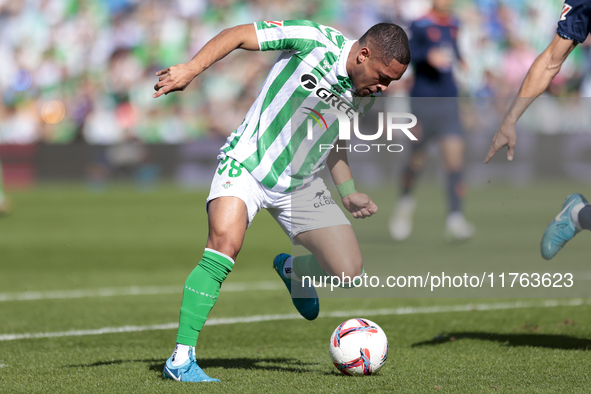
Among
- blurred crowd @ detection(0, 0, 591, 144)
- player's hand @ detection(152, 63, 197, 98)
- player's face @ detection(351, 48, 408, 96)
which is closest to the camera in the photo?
player's hand @ detection(152, 63, 197, 98)

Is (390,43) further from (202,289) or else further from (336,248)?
(202,289)

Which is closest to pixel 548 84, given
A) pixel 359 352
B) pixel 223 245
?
pixel 359 352

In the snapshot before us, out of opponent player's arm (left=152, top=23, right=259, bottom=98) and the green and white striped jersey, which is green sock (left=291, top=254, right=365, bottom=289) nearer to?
the green and white striped jersey

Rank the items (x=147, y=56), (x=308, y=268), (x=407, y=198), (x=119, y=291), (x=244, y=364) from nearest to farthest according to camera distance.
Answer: (x=244, y=364) < (x=308, y=268) < (x=119, y=291) < (x=407, y=198) < (x=147, y=56)

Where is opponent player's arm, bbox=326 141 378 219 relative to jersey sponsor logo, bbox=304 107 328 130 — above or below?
below

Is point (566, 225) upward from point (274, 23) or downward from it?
downward

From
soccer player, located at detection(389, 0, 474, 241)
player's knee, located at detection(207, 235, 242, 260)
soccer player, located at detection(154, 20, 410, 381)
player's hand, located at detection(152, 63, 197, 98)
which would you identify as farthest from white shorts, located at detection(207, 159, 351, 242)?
soccer player, located at detection(389, 0, 474, 241)

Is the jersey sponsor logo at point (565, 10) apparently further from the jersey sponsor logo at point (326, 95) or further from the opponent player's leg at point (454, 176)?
the opponent player's leg at point (454, 176)

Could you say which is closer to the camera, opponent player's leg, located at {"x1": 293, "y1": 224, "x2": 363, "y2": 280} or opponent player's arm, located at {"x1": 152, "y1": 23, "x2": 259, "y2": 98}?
opponent player's arm, located at {"x1": 152, "y1": 23, "x2": 259, "y2": 98}

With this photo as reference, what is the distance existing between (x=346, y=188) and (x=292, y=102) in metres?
0.68

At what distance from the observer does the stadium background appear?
16.6 metres

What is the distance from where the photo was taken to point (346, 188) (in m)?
4.56

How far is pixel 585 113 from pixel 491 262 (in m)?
9.01

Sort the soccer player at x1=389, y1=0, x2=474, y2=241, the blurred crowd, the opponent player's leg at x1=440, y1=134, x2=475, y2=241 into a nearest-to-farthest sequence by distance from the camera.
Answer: the opponent player's leg at x1=440, y1=134, x2=475, y2=241 → the soccer player at x1=389, y1=0, x2=474, y2=241 → the blurred crowd
